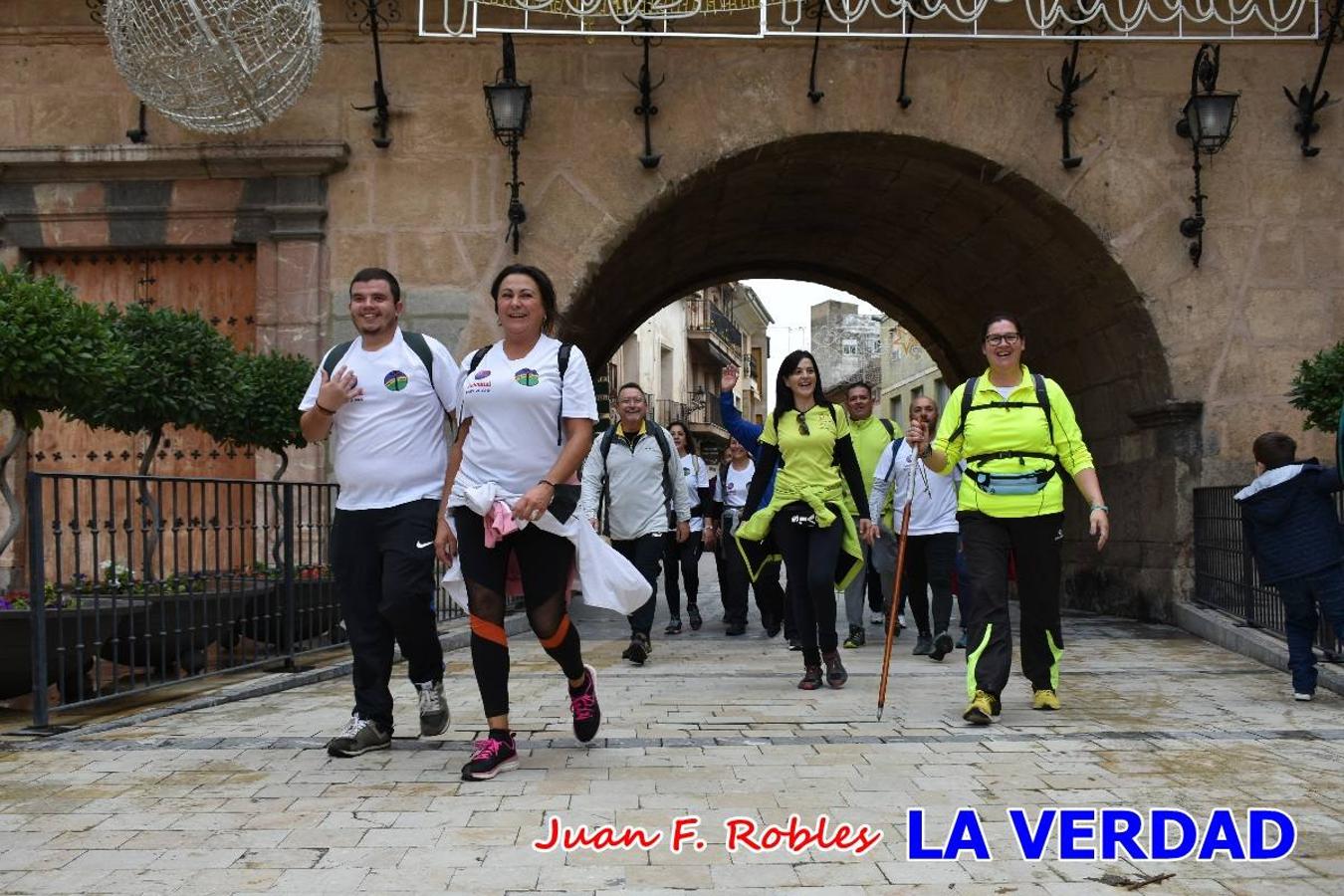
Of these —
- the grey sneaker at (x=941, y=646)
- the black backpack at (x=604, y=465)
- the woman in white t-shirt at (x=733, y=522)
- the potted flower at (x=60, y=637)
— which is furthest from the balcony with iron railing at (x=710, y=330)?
the potted flower at (x=60, y=637)

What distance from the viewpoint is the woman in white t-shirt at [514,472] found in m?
4.83

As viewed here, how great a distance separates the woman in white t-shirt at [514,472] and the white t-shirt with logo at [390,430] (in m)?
0.20

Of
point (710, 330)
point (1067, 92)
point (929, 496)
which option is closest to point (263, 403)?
point (929, 496)

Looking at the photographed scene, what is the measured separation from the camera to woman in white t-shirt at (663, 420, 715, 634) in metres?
10.9

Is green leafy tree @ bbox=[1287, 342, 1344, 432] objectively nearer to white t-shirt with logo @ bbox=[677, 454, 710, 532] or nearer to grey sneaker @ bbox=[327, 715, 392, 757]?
white t-shirt with logo @ bbox=[677, 454, 710, 532]

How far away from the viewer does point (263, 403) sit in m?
8.76

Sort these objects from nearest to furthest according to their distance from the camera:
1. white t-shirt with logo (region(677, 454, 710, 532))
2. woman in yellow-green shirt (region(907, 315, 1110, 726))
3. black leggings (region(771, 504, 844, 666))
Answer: woman in yellow-green shirt (region(907, 315, 1110, 726)) → black leggings (region(771, 504, 844, 666)) → white t-shirt with logo (region(677, 454, 710, 532))

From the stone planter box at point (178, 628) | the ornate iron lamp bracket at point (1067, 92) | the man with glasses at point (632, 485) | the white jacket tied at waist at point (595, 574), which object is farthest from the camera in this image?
the ornate iron lamp bracket at point (1067, 92)

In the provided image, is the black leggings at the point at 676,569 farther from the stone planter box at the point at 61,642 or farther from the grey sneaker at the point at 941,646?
the stone planter box at the point at 61,642

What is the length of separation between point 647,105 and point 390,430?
20.1 feet

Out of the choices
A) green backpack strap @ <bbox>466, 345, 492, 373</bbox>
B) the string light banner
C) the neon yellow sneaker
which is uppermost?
the string light banner

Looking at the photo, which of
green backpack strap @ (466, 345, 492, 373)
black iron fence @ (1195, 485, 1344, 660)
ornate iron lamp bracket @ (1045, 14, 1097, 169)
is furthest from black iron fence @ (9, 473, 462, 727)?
ornate iron lamp bracket @ (1045, 14, 1097, 169)

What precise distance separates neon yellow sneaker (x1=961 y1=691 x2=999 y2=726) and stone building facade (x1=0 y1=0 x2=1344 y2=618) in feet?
17.9

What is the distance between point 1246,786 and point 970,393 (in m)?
2.28
